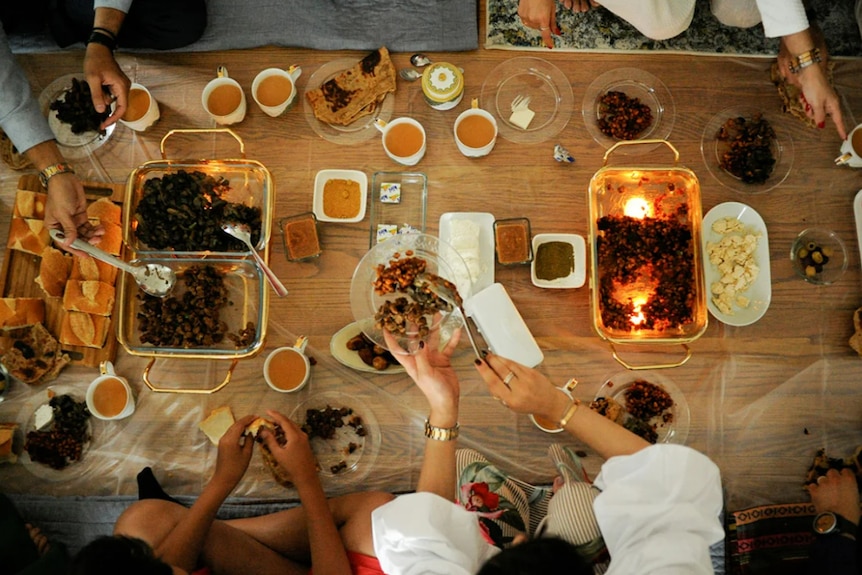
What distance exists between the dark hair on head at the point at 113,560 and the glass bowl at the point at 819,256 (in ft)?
7.21

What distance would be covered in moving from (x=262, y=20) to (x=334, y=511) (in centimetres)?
182

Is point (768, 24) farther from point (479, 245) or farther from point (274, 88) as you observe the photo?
point (274, 88)

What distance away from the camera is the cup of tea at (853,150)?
208cm

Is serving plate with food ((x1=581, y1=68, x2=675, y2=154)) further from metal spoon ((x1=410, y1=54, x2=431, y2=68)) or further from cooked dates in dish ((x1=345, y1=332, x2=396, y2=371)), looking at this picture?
cooked dates in dish ((x1=345, y1=332, x2=396, y2=371))

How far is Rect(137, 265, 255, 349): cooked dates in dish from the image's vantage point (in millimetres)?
1896

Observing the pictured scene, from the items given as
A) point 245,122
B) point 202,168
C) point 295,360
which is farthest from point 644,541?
point 245,122

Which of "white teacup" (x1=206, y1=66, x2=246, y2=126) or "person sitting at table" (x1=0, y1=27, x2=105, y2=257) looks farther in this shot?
"white teacup" (x1=206, y1=66, x2=246, y2=126)

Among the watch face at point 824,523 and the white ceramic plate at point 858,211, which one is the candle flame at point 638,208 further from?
the watch face at point 824,523

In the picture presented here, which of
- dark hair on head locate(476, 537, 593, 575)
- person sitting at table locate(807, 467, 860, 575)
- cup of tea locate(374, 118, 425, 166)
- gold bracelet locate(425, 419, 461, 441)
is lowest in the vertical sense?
person sitting at table locate(807, 467, 860, 575)

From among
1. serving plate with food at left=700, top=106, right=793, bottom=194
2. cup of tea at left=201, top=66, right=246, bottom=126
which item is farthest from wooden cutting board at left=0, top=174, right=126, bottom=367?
serving plate with food at left=700, top=106, right=793, bottom=194

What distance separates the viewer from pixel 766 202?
2135 mm

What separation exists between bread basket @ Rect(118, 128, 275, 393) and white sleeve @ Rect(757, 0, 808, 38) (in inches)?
68.3

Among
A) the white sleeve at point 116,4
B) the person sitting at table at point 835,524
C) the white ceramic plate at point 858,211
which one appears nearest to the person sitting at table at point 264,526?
the person sitting at table at point 835,524

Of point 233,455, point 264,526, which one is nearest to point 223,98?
point 233,455
